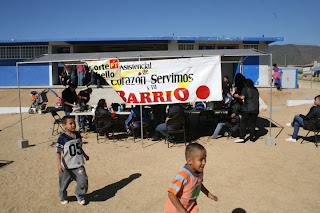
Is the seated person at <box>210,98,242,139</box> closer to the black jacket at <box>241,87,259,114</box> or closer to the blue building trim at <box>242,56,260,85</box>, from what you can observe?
the black jacket at <box>241,87,259,114</box>

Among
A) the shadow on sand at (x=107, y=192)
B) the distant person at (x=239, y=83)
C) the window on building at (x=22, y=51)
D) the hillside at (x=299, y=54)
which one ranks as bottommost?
the shadow on sand at (x=107, y=192)

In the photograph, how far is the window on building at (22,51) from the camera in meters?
19.8

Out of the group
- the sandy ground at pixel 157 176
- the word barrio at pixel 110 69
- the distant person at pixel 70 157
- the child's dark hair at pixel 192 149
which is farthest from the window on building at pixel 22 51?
the child's dark hair at pixel 192 149

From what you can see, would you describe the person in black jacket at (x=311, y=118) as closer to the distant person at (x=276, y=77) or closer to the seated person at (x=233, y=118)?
the seated person at (x=233, y=118)

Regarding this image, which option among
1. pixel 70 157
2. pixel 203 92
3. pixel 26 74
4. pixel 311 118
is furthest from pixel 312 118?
pixel 26 74

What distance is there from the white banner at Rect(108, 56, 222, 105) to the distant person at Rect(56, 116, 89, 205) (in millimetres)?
3597

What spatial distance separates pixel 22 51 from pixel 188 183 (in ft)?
68.5

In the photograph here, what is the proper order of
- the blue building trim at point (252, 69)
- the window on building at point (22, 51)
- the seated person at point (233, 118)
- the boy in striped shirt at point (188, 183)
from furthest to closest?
the window on building at point (22, 51)
the blue building trim at point (252, 69)
the seated person at point (233, 118)
the boy in striped shirt at point (188, 183)

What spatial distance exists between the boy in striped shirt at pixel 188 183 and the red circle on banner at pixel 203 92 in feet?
16.8

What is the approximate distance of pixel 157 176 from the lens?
5.36 metres

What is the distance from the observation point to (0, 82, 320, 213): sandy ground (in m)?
4.17

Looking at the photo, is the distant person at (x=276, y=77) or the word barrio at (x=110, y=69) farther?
the distant person at (x=276, y=77)

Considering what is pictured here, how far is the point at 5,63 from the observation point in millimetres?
20062

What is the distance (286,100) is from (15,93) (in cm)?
1732
